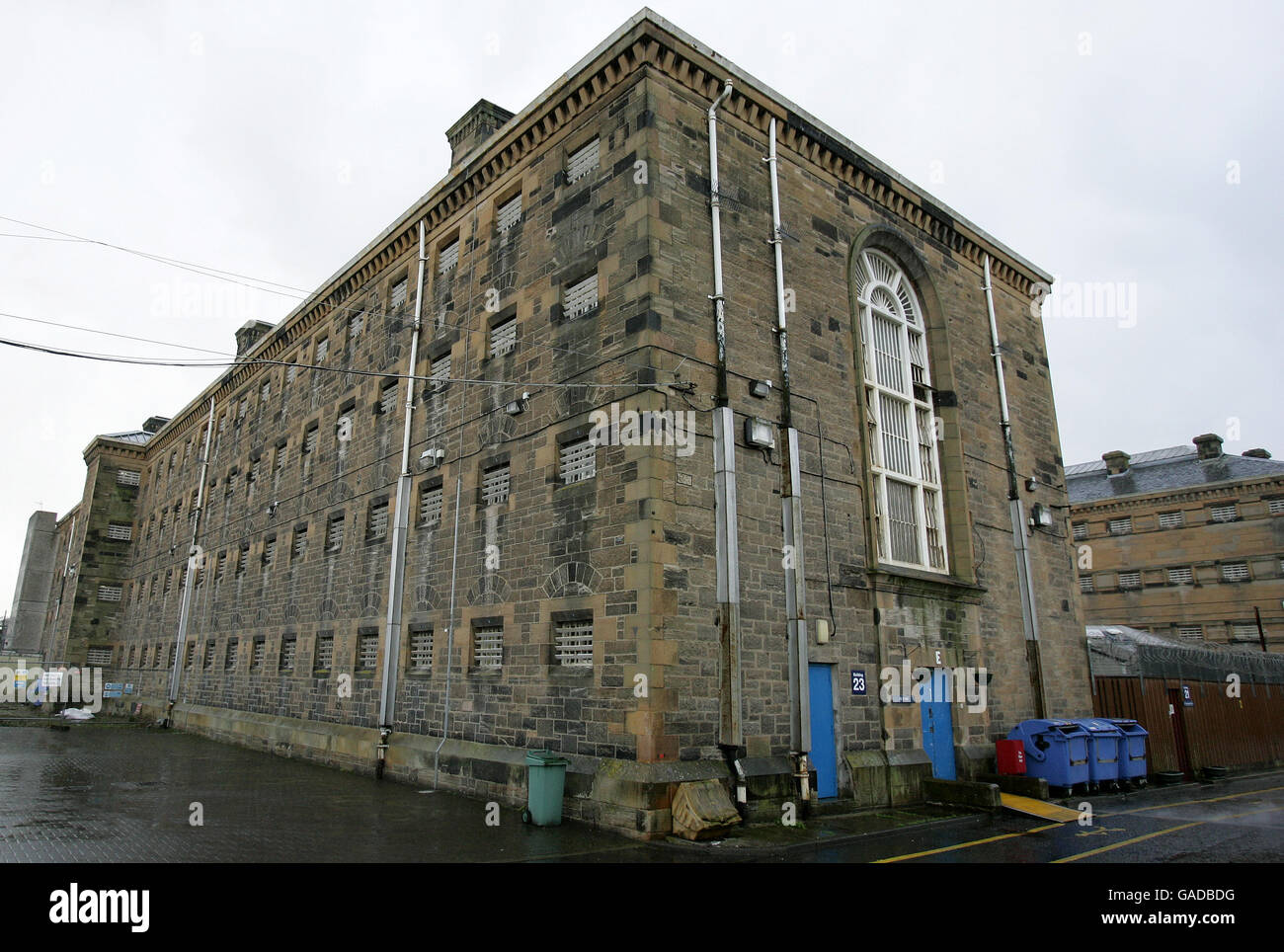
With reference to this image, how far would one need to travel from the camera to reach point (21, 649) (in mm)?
52625

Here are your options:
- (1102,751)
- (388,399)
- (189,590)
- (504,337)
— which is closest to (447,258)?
(388,399)

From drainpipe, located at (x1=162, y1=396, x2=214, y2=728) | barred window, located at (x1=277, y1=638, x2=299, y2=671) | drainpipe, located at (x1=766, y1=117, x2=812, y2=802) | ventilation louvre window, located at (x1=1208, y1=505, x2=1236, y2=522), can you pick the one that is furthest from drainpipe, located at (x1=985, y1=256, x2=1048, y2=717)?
ventilation louvre window, located at (x1=1208, y1=505, x2=1236, y2=522)

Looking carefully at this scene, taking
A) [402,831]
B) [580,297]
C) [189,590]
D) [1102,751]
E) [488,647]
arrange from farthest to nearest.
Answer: [189,590]
[1102,751]
[488,647]
[580,297]
[402,831]

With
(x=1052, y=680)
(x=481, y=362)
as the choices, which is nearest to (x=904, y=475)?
(x=1052, y=680)

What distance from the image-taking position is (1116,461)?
4638 centimetres

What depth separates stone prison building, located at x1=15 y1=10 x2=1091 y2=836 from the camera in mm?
11344

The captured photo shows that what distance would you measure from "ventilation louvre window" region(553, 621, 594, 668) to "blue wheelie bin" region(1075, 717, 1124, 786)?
33.5ft

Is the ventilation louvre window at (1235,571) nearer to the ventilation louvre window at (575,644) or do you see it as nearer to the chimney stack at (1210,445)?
the chimney stack at (1210,445)

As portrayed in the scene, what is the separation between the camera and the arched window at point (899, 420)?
15500mm

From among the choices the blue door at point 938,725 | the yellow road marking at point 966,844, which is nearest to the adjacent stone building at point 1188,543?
the blue door at point 938,725

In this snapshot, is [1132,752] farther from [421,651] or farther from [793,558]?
[421,651]

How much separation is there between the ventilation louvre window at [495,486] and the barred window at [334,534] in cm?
689

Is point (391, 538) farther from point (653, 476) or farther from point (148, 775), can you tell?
point (653, 476)

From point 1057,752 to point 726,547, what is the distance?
839cm
